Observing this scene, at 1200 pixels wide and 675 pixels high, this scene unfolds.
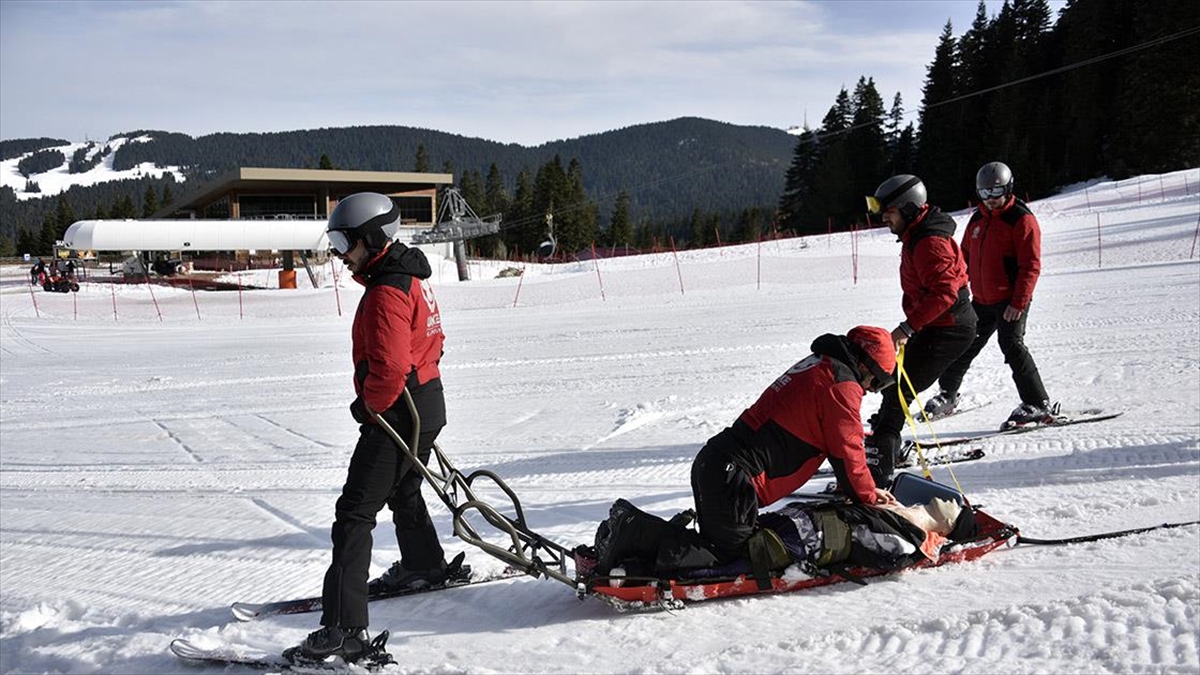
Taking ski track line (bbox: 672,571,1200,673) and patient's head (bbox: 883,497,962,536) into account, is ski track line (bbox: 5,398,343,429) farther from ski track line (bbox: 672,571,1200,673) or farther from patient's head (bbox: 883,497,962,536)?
ski track line (bbox: 672,571,1200,673)

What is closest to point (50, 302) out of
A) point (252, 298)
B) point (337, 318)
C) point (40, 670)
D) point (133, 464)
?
point (252, 298)

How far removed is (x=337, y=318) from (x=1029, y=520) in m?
19.1

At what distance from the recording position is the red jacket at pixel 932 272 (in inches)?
222

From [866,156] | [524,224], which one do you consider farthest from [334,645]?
[524,224]

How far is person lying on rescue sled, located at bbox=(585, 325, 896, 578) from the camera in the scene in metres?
4.09

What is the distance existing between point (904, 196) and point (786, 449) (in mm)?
2365

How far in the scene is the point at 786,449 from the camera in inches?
166

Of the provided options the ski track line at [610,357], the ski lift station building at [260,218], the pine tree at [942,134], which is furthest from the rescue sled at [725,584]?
the pine tree at [942,134]

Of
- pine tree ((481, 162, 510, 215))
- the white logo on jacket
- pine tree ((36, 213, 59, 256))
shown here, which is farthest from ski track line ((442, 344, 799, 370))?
pine tree ((36, 213, 59, 256))

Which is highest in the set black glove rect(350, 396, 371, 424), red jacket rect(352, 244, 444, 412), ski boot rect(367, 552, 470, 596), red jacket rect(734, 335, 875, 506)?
red jacket rect(352, 244, 444, 412)

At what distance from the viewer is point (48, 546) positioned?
618 cm

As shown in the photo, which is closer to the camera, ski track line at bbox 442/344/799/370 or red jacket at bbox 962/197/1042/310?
red jacket at bbox 962/197/1042/310

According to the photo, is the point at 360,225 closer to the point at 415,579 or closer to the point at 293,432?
the point at 415,579

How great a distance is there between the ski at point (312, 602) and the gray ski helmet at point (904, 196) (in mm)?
3361
